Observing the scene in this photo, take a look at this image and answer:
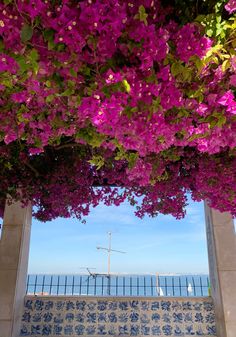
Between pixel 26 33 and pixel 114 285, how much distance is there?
21.3 ft

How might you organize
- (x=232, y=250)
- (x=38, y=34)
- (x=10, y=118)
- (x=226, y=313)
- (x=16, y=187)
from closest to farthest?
(x=38, y=34), (x=10, y=118), (x=16, y=187), (x=226, y=313), (x=232, y=250)

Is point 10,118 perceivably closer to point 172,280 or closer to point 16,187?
point 16,187

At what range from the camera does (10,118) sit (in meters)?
1.99

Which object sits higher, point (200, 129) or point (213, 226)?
point (213, 226)

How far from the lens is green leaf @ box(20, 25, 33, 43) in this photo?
1271 millimetres

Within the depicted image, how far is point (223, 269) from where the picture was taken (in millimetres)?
5668

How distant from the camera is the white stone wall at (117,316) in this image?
19.5 ft

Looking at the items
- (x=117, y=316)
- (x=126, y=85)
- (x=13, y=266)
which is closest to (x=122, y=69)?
(x=126, y=85)

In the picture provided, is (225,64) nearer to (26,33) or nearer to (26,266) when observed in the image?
(26,33)

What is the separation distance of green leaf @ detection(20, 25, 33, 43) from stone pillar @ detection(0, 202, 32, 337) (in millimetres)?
5111

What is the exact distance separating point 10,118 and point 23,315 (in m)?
5.04

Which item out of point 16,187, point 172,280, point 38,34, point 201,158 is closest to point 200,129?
point 38,34

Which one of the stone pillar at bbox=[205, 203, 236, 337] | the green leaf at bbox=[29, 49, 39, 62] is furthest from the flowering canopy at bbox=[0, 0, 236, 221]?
the stone pillar at bbox=[205, 203, 236, 337]

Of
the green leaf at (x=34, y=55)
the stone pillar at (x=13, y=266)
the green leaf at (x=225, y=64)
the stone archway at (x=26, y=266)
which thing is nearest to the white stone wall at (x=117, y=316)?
the stone archway at (x=26, y=266)
